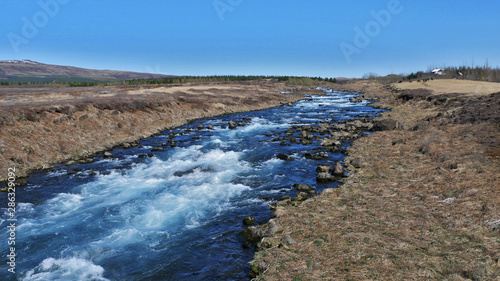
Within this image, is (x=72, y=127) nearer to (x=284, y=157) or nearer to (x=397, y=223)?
(x=284, y=157)

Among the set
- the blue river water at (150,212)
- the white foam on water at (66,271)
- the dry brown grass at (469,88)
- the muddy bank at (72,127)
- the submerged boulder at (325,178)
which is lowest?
the white foam on water at (66,271)

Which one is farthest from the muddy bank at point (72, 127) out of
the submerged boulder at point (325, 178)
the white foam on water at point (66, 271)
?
the submerged boulder at point (325, 178)

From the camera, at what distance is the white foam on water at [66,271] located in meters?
8.67

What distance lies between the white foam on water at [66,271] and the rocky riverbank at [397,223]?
5239 mm

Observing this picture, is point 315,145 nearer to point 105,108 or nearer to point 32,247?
point 32,247

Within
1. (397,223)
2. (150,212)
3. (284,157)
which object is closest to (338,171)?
(284,157)

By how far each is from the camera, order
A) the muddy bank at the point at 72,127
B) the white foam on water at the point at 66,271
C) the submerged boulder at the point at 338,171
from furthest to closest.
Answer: the muddy bank at the point at 72,127
the submerged boulder at the point at 338,171
the white foam on water at the point at 66,271

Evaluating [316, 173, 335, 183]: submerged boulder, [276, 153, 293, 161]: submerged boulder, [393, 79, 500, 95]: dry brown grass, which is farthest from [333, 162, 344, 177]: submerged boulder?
[393, 79, 500, 95]: dry brown grass

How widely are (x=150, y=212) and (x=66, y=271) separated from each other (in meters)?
4.35

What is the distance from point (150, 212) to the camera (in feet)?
42.9

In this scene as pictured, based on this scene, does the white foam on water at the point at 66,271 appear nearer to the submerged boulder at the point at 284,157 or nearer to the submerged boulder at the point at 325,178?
the submerged boulder at the point at 325,178

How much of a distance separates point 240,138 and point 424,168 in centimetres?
1740

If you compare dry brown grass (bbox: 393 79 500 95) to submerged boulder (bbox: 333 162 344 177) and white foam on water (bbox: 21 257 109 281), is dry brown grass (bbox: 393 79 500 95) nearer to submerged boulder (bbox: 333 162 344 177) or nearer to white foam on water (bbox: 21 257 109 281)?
submerged boulder (bbox: 333 162 344 177)

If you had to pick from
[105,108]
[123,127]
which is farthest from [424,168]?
[105,108]
